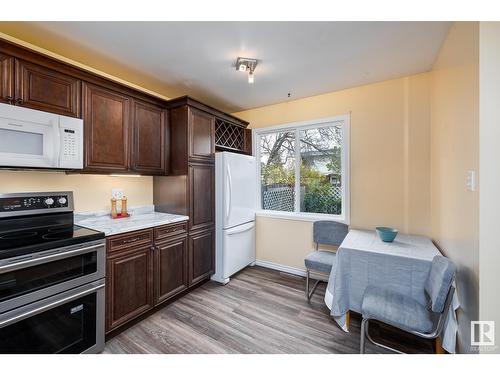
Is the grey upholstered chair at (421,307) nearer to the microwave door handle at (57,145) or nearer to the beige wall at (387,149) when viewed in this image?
the beige wall at (387,149)

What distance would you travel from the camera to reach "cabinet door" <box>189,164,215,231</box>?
2582mm

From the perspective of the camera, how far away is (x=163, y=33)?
5.58ft

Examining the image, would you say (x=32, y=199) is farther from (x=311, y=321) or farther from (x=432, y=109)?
(x=432, y=109)

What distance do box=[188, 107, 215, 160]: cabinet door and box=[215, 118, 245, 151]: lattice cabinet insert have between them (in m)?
0.19

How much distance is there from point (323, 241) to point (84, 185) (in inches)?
109

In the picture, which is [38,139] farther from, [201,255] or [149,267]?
[201,255]

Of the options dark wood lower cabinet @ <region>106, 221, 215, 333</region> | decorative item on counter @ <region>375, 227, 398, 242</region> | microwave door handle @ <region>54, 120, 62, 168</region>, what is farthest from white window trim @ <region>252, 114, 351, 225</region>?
microwave door handle @ <region>54, 120, 62, 168</region>

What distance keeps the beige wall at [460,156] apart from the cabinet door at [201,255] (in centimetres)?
238

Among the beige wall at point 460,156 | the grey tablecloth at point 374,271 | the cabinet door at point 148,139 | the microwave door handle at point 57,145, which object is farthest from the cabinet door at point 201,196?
the beige wall at point 460,156

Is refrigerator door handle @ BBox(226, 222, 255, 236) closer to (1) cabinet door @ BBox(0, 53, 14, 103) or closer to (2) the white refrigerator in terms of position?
(2) the white refrigerator

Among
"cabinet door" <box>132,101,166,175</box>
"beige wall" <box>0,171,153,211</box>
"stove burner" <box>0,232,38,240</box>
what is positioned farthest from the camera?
"cabinet door" <box>132,101,166,175</box>

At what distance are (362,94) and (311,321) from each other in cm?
262

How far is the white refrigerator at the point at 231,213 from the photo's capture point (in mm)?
2809
